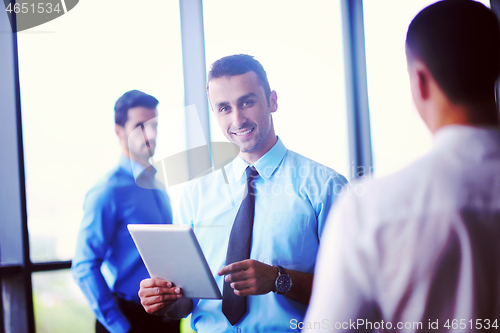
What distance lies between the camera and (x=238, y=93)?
4.82 ft

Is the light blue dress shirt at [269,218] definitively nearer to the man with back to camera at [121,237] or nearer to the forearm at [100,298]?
the man with back to camera at [121,237]

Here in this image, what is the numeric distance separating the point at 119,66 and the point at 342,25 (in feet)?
6.33

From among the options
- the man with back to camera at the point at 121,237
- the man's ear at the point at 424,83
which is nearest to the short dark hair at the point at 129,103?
the man with back to camera at the point at 121,237

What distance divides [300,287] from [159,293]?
1.63ft

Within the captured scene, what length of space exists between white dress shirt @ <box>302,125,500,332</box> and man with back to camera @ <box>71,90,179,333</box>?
146 cm

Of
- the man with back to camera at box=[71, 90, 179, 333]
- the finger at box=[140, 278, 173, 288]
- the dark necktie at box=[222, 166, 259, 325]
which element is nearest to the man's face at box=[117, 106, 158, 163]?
the man with back to camera at box=[71, 90, 179, 333]

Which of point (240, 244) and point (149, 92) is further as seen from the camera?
point (149, 92)

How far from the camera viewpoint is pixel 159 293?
1.12 meters

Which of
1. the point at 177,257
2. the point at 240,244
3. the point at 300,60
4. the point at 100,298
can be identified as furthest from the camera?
the point at 300,60

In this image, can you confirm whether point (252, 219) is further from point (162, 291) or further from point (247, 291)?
point (162, 291)

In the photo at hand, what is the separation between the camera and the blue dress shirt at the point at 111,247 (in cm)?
160

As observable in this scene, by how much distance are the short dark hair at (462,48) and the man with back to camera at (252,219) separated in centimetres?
80

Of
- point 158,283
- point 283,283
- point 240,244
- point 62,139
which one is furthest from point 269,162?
point 62,139

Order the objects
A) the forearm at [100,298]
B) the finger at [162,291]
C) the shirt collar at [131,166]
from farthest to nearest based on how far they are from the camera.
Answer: the shirt collar at [131,166] < the forearm at [100,298] < the finger at [162,291]
